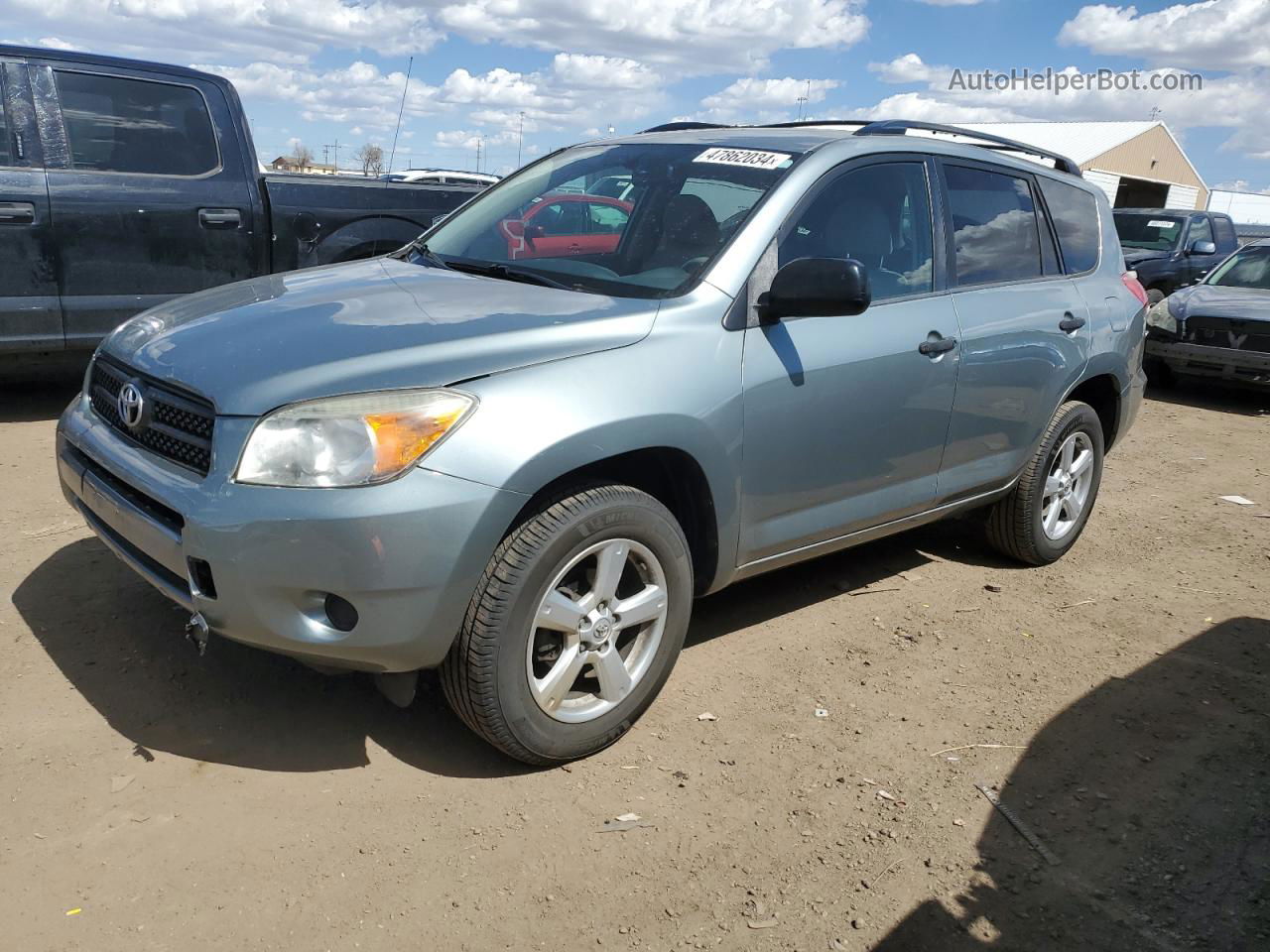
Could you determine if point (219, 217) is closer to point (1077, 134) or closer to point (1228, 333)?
point (1228, 333)

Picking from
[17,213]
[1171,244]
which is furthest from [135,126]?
[1171,244]

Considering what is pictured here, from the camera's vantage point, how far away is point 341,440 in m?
2.60

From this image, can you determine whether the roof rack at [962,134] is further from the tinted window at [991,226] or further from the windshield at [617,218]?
the windshield at [617,218]

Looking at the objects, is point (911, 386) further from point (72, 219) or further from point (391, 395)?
point (72, 219)

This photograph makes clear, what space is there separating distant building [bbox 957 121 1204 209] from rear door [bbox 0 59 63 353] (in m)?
35.9

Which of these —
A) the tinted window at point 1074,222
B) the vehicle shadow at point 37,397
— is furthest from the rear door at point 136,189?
the tinted window at point 1074,222

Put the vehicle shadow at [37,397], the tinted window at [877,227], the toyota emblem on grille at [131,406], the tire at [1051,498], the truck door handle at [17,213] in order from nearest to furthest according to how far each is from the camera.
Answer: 1. the toyota emblem on grille at [131,406]
2. the tinted window at [877,227]
3. the tire at [1051,498]
4. the truck door handle at [17,213]
5. the vehicle shadow at [37,397]

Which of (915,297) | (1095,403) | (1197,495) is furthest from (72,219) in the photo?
(1197,495)

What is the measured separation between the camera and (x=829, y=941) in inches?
98.5

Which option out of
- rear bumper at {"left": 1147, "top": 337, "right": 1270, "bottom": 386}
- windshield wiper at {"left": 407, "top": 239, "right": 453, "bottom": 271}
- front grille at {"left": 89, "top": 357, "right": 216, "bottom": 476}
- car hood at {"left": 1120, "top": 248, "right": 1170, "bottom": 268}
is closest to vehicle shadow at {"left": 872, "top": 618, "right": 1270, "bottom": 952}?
front grille at {"left": 89, "top": 357, "right": 216, "bottom": 476}

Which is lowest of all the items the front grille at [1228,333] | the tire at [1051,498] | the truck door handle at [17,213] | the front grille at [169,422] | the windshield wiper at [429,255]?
the tire at [1051,498]

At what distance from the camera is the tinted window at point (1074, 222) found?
4.79 m

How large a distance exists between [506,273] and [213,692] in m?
A: 1.64

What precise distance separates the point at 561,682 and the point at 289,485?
924mm
